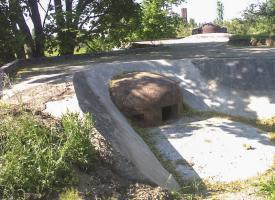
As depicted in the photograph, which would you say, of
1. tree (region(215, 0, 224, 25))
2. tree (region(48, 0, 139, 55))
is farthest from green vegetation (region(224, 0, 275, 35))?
tree (region(215, 0, 224, 25))

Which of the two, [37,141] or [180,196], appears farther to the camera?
[180,196]

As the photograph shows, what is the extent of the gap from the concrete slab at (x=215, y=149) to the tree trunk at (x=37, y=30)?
365 inches

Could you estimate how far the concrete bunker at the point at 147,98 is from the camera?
1267cm

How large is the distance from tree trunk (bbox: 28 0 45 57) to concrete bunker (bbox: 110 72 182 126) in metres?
7.15

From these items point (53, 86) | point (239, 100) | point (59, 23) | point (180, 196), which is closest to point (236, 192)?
point (180, 196)

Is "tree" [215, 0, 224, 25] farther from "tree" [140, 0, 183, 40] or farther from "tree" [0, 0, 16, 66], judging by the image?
"tree" [0, 0, 16, 66]

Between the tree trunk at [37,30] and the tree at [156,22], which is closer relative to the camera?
the tree trunk at [37,30]

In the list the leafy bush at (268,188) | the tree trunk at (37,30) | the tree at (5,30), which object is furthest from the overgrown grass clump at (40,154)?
the tree trunk at (37,30)

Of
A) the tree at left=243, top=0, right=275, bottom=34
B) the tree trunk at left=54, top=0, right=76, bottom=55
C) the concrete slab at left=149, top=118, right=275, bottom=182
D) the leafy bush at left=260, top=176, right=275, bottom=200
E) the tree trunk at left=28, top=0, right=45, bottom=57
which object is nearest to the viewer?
the leafy bush at left=260, top=176, right=275, bottom=200

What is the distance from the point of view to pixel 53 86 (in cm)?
1029

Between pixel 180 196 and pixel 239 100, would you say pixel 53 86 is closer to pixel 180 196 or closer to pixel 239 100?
pixel 180 196

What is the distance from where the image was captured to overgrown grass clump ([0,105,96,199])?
17.9 ft

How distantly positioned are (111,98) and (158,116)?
1490 mm

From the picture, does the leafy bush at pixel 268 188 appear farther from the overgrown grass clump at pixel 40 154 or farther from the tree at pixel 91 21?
the tree at pixel 91 21
